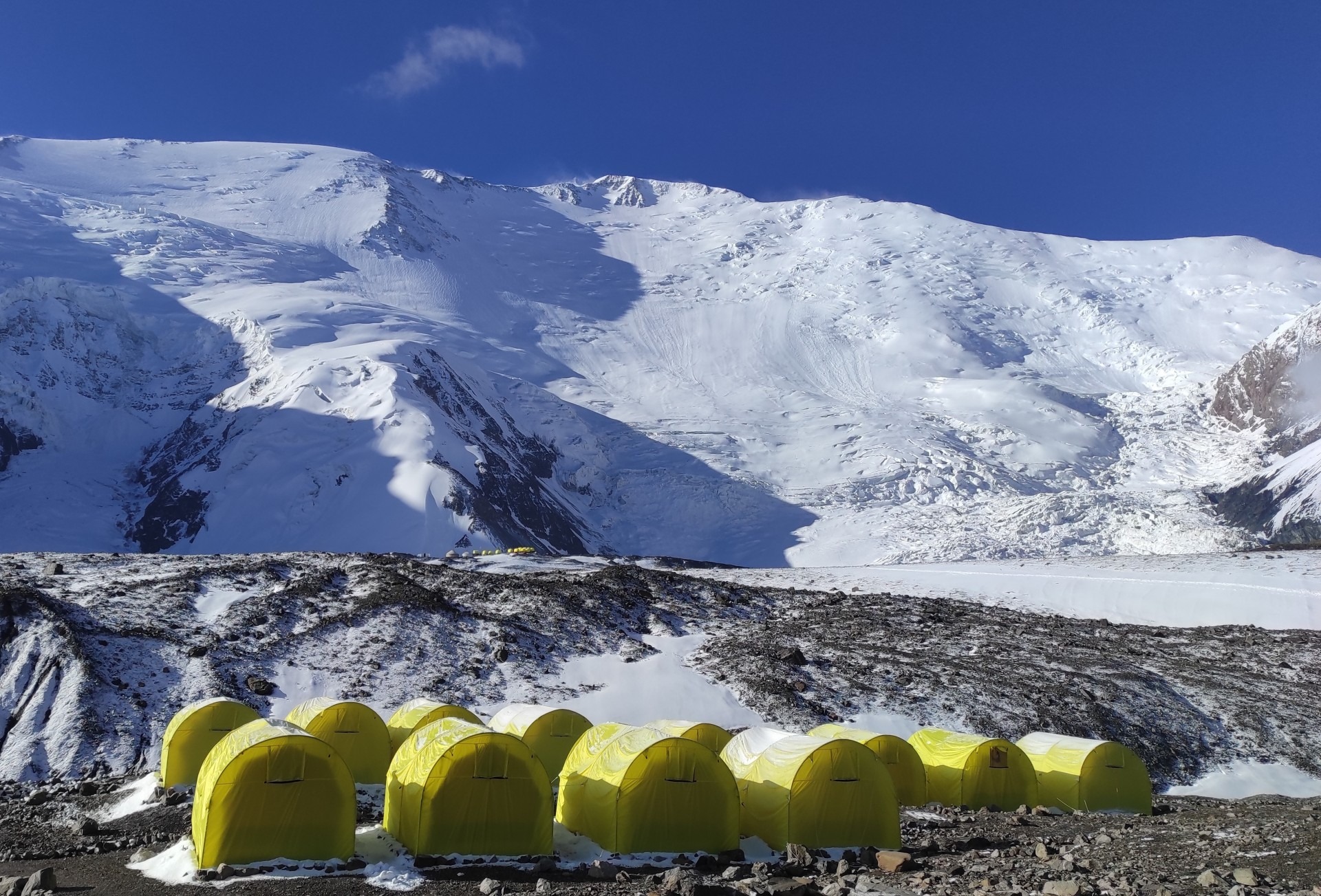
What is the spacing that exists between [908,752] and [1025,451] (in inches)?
4560

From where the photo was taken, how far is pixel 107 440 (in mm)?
109812

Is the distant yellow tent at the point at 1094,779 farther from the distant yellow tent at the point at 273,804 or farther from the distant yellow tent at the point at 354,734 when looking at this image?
the distant yellow tent at the point at 273,804

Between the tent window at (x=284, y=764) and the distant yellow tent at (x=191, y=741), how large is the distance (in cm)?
812

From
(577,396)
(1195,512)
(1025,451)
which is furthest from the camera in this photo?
(577,396)

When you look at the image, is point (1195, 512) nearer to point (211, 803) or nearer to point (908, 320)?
point (908, 320)

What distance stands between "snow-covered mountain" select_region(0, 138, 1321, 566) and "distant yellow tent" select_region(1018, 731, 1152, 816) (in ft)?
211

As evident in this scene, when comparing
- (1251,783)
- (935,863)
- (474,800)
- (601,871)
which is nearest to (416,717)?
(474,800)

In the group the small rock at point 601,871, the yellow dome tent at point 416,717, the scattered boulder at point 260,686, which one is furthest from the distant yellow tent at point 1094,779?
the scattered boulder at point 260,686

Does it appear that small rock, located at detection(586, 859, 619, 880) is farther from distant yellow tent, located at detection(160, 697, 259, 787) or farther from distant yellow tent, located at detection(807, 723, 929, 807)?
distant yellow tent, located at detection(160, 697, 259, 787)

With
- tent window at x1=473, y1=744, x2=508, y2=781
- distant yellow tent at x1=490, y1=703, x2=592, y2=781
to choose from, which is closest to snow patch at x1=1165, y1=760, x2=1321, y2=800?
distant yellow tent at x1=490, y1=703, x2=592, y2=781

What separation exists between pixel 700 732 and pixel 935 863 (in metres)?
8.96

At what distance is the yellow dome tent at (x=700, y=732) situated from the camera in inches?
992

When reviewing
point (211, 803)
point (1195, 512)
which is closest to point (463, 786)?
point (211, 803)

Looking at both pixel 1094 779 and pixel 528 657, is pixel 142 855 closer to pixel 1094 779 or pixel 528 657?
pixel 528 657
